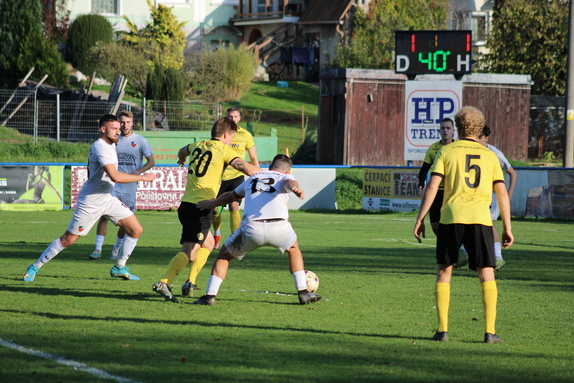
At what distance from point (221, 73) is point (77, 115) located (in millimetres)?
15057

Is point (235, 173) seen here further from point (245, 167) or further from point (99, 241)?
point (245, 167)

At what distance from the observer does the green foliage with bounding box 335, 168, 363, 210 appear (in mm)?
24875

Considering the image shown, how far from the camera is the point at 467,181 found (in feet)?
21.6

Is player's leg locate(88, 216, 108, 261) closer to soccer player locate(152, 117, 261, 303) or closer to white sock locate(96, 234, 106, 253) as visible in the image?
white sock locate(96, 234, 106, 253)

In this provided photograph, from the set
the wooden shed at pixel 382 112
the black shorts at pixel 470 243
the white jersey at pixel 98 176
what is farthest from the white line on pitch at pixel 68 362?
the wooden shed at pixel 382 112

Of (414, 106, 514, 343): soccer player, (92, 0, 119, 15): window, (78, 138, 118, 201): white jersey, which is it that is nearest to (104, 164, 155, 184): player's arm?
(78, 138, 118, 201): white jersey

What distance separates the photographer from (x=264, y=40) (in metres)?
55.8

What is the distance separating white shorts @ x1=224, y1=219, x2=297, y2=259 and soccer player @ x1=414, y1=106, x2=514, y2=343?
5.50ft

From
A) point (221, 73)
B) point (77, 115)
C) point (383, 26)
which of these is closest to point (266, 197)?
point (77, 115)

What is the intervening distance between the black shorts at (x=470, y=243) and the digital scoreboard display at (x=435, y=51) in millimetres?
17419

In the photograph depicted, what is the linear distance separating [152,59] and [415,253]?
33.2 meters

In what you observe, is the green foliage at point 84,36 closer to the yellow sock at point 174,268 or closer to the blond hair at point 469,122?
the yellow sock at point 174,268

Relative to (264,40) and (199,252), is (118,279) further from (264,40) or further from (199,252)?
(264,40)

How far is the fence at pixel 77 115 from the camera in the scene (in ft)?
89.9
